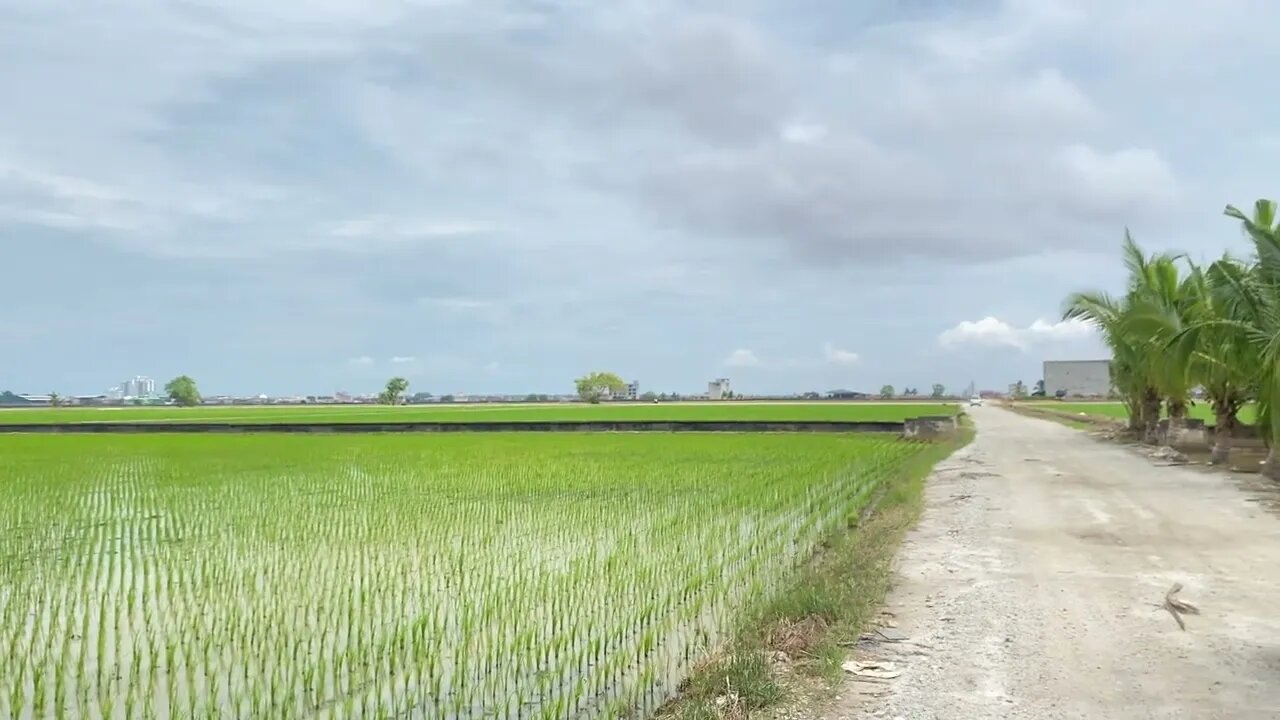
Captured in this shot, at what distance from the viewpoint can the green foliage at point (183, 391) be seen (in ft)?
398

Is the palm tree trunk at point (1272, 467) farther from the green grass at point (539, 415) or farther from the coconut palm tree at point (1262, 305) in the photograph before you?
the green grass at point (539, 415)

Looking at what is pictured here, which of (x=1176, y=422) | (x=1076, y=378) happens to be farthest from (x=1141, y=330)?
(x=1076, y=378)

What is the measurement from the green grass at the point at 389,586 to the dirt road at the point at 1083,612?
1.09 m

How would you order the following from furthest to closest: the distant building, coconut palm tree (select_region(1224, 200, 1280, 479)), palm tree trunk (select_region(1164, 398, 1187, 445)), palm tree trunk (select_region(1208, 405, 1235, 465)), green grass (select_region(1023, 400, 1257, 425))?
the distant building → green grass (select_region(1023, 400, 1257, 425)) → palm tree trunk (select_region(1164, 398, 1187, 445)) → palm tree trunk (select_region(1208, 405, 1235, 465)) → coconut palm tree (select_region(1224, 200, 1280, 479))

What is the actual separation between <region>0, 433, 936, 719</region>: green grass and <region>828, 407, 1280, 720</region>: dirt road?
1087mm

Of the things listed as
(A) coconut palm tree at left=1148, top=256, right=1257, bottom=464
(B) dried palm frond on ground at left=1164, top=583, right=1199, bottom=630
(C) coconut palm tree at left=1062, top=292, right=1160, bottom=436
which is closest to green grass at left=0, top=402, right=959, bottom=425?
(C) coconut palm tree at left=1062, top=292, right=1160, bottom=436

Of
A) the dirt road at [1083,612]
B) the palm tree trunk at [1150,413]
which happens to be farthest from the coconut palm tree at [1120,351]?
the dirt road at [1083,612]

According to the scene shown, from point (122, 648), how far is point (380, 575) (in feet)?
7.89

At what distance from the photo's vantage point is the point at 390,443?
2988cm

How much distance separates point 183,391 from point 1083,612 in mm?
131209

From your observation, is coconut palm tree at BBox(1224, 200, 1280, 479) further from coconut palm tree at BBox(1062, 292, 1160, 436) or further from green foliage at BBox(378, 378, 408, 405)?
green foliage at BBox(378, 378, 408, 405)

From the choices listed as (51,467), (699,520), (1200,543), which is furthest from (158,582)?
(51,467)

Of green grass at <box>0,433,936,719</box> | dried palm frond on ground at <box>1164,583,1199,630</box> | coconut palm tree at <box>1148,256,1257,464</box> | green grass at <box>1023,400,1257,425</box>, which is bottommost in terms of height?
green grass at <box>0,433,936,719</box>

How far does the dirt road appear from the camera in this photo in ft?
14.6
